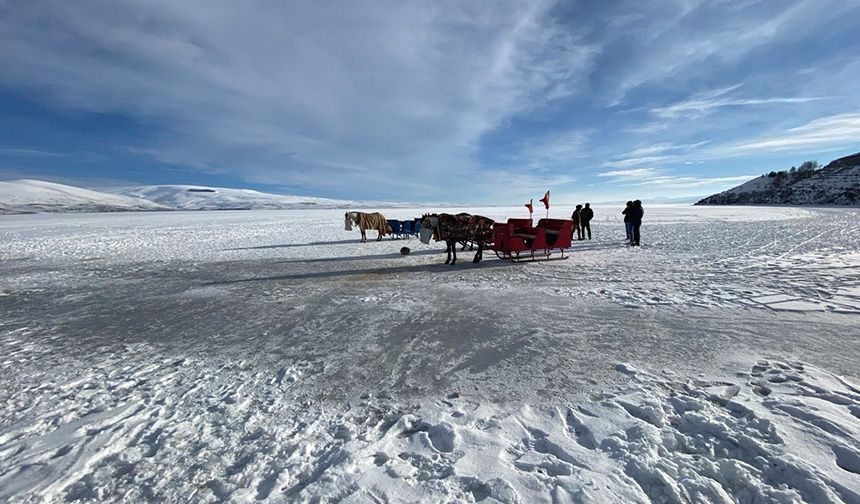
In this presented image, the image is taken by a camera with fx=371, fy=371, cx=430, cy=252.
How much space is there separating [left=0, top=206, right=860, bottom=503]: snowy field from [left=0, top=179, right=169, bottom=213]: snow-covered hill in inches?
6398

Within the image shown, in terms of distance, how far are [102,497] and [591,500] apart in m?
2.71

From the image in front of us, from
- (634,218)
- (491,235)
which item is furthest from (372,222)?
(634,218)

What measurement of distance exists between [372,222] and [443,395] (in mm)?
14165

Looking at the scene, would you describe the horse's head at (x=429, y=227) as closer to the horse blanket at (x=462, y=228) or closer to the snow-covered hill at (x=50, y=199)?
the horse blanket at (x=462, y=228)

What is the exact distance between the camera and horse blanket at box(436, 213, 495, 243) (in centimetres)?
970

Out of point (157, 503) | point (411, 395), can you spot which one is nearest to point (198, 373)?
point (157, 503)

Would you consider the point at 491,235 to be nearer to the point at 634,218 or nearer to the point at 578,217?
the point at 634,218

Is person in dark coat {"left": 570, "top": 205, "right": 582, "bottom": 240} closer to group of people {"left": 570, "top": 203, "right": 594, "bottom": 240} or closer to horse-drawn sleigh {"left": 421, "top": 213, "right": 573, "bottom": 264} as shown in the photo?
group of people {"left": 570, "top": 203, "right": 594, "bottom": 240}

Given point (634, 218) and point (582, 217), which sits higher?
point (582, 217)

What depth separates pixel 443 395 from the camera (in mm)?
3129

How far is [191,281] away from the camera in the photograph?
27.6 feet

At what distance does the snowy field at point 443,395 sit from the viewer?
213cm

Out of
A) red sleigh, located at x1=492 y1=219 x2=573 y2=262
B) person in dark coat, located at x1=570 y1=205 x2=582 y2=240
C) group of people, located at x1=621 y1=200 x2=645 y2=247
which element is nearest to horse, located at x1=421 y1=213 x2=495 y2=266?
red sleigh, located at x1=492 y1=219 x2=573 y2=262

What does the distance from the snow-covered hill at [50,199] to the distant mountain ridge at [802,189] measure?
192 m
